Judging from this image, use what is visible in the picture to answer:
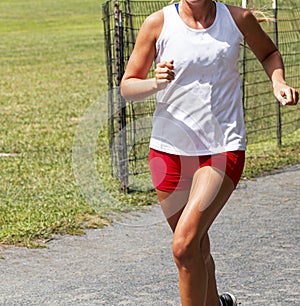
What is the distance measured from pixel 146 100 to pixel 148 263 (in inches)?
122

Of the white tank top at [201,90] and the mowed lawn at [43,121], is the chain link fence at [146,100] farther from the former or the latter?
the white tank top at [201,90]

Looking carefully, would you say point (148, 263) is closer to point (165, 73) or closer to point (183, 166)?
point (183, 166)

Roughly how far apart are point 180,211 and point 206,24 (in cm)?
89

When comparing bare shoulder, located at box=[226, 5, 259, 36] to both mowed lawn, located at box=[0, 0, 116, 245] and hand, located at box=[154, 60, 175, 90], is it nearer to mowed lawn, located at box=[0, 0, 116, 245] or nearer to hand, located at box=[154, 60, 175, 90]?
hand, located at box=[154, 60, 175, 90]

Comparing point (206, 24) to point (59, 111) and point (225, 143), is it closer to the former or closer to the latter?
point (225, 143)

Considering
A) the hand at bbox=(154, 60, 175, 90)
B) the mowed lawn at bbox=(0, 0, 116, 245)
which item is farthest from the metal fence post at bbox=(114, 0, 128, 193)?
the hand at bbox=(154, 60, 175, 90)

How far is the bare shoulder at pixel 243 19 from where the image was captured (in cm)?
450

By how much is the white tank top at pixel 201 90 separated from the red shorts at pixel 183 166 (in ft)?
0.10

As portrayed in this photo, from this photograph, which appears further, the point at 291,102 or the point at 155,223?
the point at 155,223

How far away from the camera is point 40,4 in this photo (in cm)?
5038

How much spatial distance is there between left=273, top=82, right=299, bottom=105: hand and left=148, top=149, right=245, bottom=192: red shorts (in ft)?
1.07

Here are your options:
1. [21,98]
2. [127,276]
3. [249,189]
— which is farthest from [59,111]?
[127,276]

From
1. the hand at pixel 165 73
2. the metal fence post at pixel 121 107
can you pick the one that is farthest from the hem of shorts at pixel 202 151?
the metal fence post at pixel 121 107

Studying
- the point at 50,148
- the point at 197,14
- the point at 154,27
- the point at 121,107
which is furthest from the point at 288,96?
the point at 50,148
